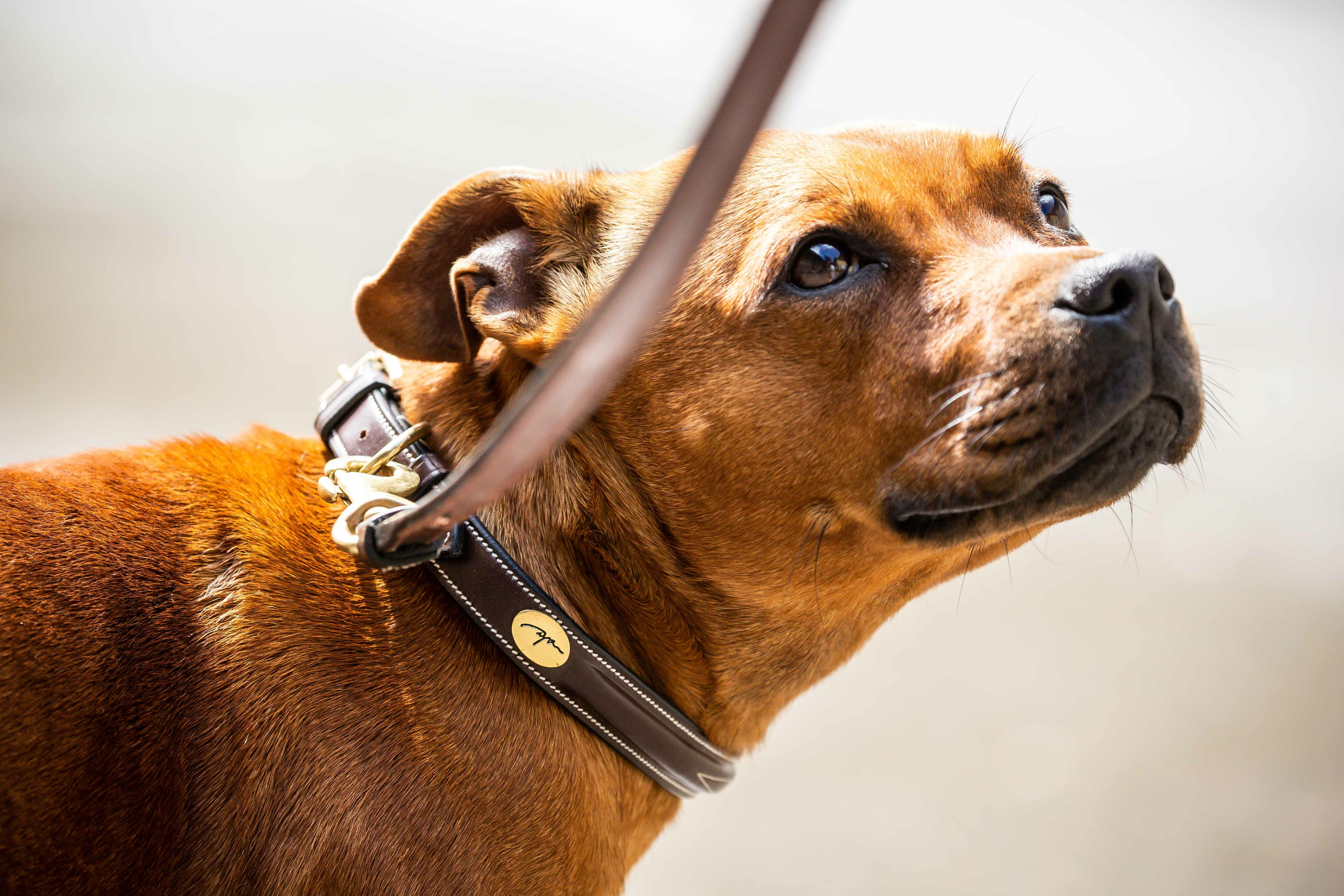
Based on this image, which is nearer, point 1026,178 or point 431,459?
point 431,459

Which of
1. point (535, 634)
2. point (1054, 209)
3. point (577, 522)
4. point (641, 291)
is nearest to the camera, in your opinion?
point (641, 291)

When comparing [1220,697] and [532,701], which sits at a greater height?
[532,701]

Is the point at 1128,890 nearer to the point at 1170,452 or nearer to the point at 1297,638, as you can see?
the point at 1297,638

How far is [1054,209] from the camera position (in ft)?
6.67

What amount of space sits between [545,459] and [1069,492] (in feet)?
2.90

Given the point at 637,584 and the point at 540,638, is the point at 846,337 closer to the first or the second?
the point at 637,584

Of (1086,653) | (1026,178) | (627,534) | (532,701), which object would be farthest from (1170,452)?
(1086,653)

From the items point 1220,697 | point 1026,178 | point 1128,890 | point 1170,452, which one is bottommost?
point 1128,890

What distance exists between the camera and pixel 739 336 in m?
1.65

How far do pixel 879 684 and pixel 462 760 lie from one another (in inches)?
102

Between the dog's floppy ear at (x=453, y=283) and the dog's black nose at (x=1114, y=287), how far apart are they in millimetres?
964
